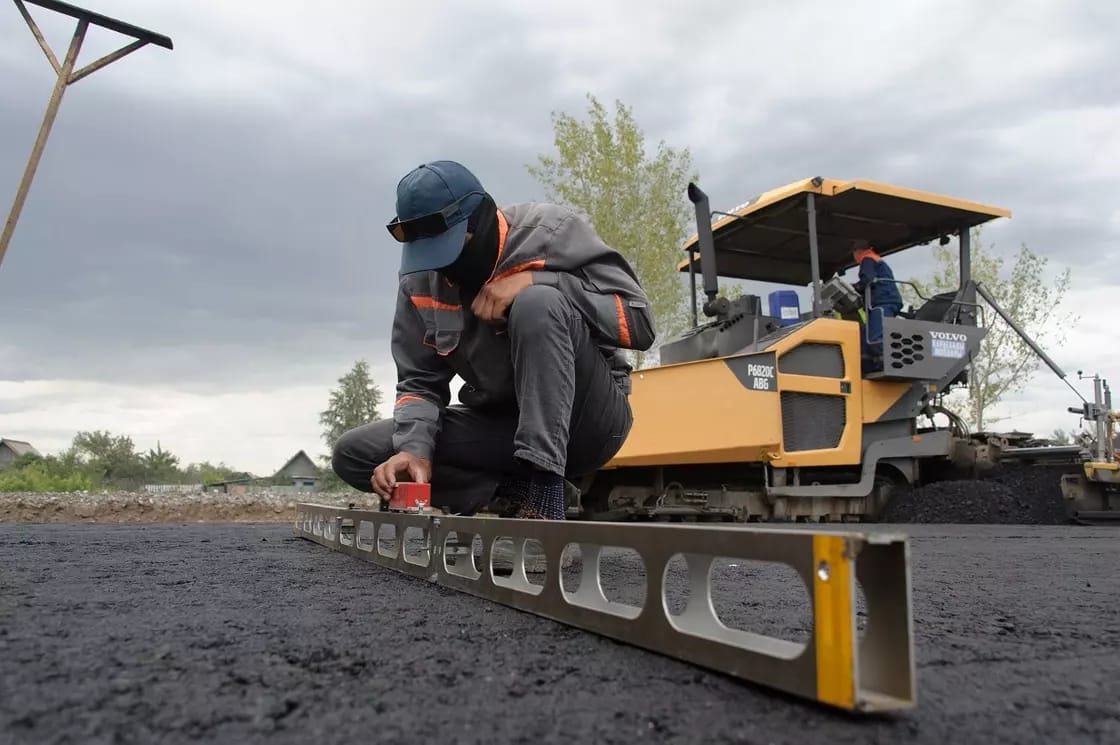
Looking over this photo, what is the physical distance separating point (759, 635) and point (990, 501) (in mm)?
5390

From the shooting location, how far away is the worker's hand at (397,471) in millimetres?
2145

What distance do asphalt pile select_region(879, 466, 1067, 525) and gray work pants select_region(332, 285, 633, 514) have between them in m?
3.90

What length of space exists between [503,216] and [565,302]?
Answer: 0.35 m

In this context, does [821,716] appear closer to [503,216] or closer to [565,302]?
[565,302]

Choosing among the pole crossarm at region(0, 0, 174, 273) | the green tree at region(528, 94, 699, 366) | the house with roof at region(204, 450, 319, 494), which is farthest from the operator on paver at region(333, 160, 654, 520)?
the green tree at region(528, 94, 699, 366)

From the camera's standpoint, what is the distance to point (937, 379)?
588cm

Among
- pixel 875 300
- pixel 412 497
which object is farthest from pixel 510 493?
pixel 875 300

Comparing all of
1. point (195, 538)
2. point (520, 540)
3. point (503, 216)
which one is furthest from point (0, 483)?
point (520, 540)

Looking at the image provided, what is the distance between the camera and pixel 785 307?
20.3 feet

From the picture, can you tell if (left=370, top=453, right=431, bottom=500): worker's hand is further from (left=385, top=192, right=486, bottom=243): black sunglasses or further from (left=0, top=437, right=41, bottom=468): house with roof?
(left=0, top=437, right=41, bottom=468): house with roof

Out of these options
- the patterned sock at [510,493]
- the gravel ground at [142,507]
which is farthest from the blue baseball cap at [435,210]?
the gravel ground at [142,507]

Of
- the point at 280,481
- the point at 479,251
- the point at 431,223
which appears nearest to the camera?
the point at 431,223

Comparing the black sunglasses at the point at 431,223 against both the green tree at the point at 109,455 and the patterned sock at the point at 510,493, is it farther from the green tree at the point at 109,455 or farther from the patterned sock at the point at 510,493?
the green tree at the point at 109,455

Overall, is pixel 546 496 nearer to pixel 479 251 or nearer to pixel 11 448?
pixel 479 251
